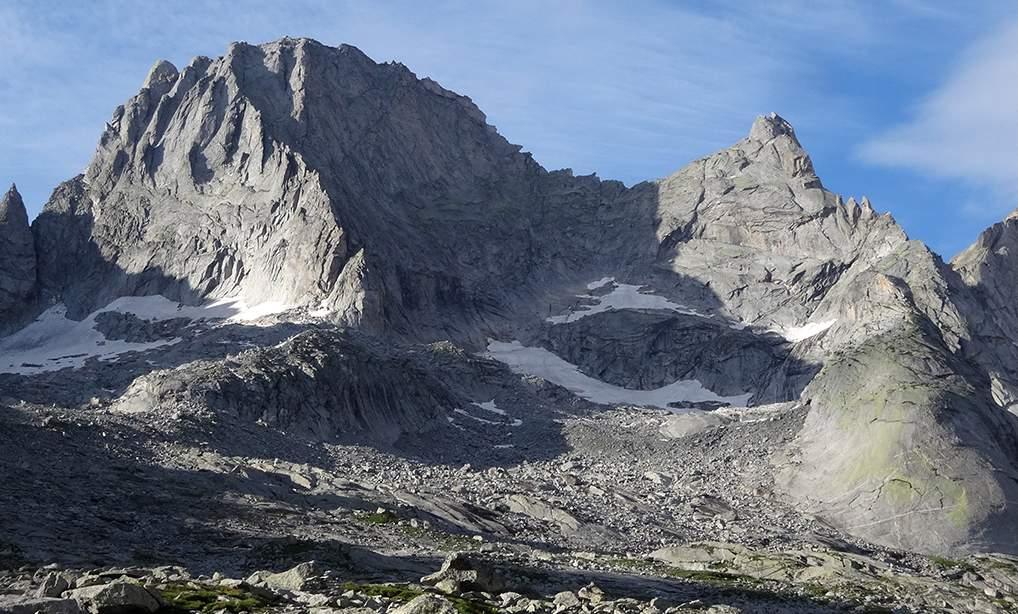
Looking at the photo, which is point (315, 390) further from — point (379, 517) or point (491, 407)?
point (379, 517)

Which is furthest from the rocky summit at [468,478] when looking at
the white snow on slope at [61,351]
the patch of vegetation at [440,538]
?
the white snow on slope at [61,351]

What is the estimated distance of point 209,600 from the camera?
28.2 metres

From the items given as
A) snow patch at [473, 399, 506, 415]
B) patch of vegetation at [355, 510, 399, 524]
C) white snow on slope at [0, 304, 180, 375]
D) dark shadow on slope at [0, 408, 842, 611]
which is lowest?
patch of vegetation at [355, 510, 399, 524]

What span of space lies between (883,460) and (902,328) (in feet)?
109

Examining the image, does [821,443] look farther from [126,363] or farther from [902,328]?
[126,363]

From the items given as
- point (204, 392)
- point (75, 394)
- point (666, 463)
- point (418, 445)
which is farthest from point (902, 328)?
point (75, 394)

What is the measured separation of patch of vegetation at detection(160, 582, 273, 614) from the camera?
27.1 metres

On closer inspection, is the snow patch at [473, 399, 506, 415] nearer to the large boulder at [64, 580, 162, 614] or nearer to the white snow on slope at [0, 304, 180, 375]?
the white snow on slope at [0, 304, 180, 375]

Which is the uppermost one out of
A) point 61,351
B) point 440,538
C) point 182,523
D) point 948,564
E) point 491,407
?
point 61,351

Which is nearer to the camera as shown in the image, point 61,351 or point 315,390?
point 315,390

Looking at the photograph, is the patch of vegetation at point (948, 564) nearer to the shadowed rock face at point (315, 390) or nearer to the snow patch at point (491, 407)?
the shadowed rock face at point (315, 390)

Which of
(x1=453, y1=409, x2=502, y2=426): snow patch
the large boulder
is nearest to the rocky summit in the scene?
the large boulder

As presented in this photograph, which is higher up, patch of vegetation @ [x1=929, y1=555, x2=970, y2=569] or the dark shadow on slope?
the dark shadow on slope

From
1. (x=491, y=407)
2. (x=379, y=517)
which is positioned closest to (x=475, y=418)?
(x=491, y=407)
